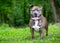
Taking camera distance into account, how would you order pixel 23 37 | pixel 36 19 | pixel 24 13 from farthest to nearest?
pixel 24 13 → pixel 23 37 → pixel 36 19

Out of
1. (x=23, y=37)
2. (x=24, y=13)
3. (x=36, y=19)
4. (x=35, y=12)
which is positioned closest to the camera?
(x=35, y=12)

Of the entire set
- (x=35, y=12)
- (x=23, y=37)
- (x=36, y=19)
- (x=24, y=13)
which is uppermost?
(x=35, y=12)

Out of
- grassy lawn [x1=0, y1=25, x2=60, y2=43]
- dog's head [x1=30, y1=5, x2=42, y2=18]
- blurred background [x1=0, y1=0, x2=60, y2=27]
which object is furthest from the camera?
blurred background [x1=0, y1=0, x2=60, y2=27]

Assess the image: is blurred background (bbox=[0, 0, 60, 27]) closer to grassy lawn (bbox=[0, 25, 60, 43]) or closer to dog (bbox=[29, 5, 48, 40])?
grassy lawn (bbox=[0, 25, 60, 43])

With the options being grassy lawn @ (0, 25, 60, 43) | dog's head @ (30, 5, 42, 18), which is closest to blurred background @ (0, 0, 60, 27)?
grassy lawn @ (0, 25, 60, 43)

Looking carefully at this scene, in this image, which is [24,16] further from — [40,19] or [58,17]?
[40,19]

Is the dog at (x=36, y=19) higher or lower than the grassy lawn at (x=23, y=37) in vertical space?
higher

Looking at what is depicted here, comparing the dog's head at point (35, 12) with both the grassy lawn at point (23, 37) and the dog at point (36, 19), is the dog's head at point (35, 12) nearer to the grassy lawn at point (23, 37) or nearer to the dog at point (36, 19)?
the dog at point (36, 19)

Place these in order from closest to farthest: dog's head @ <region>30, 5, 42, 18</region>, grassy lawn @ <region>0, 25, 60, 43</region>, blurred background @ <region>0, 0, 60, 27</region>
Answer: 1. dog's head @ <region>30, 5, 42, 18</region>
2. grassy lawn @ <region>0, 25, 60, 43</region>
3. blurred background @ <region>0, 0, 60, 27</region>

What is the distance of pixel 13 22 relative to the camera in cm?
2597

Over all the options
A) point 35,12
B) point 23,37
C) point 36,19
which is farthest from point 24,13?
point 35,12

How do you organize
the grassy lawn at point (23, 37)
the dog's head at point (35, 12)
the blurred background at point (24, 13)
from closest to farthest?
the dog's head at point (35, 12) → the grassy lawn at point (23, 37) → the blurred background at point (24, 13)

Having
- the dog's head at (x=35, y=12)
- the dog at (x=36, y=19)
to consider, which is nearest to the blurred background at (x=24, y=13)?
the dog at (x=36, y=19)

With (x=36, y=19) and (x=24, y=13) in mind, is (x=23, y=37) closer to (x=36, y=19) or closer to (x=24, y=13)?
(x=36, y=19)
